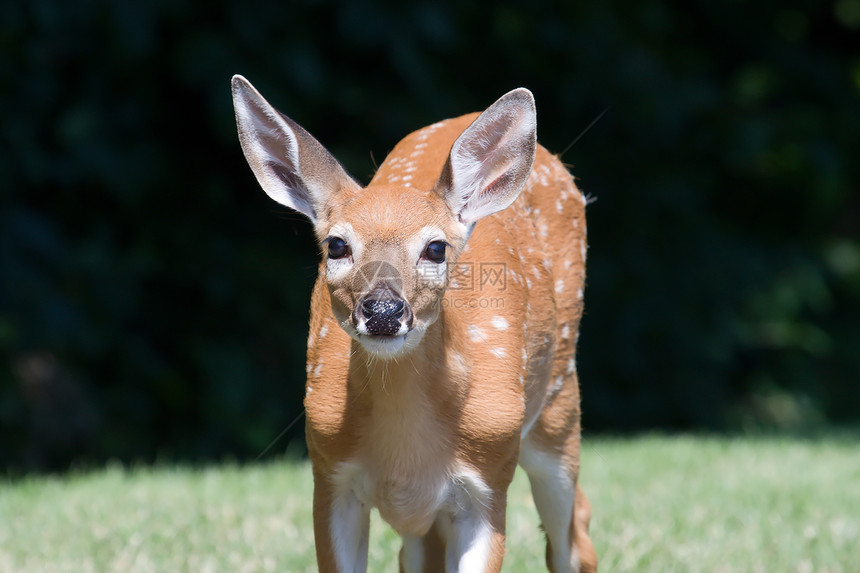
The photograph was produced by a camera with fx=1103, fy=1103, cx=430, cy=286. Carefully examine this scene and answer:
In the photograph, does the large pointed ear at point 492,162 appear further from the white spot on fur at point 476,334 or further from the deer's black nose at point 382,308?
the deer's black nose at point 382,308

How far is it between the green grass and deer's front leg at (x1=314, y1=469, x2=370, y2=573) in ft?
Result: 3.53

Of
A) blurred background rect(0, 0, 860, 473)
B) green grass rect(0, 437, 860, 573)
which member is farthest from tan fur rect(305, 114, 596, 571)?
blurred background rect(0, 0, 860, 473)

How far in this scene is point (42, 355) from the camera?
23.9 ft

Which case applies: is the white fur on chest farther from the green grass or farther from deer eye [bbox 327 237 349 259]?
the green grass

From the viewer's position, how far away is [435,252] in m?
2.90

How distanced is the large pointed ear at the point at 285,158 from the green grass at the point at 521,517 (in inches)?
63.1

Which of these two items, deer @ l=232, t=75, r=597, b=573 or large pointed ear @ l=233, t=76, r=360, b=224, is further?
large pointed ear @ l=233, t=76, r=360, b=224

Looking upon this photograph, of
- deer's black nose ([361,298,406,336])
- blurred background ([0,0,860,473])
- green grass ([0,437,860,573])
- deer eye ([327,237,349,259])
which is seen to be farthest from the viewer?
blurred background ([0,0,860,473])

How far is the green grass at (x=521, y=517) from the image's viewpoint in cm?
415

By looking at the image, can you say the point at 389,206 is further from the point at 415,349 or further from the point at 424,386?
the point at 424,386

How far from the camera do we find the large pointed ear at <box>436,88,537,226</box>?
3.06 m

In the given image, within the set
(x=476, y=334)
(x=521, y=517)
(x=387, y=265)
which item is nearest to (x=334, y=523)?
(x=476, y=334)

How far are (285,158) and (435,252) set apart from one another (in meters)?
0.55

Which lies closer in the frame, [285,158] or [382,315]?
[382,315]
